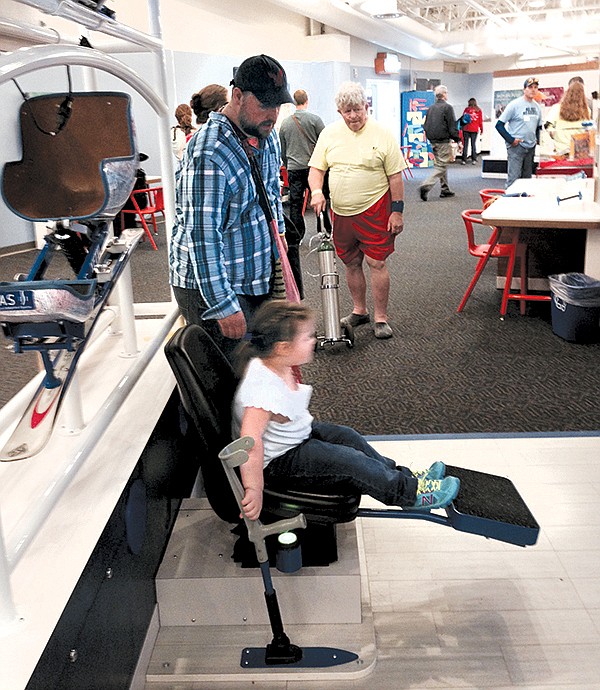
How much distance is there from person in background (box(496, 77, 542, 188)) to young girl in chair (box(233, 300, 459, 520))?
751 centimetres

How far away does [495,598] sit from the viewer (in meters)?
2.32

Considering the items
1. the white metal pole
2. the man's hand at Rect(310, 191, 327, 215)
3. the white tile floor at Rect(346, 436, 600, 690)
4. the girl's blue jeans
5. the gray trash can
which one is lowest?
the white tile floor at Rect(346, 436, 600, 690)

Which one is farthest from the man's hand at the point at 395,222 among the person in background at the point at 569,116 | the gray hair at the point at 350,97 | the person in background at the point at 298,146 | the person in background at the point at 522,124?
the person in background at the point at 522,124

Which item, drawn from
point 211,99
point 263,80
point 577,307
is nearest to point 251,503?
point 263,80

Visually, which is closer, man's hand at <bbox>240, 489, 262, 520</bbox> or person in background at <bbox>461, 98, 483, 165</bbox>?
man's hand at <bbox>240, 489, 262, 520</bbox>

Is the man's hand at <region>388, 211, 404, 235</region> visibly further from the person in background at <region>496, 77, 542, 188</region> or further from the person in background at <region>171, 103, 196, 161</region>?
the person in background at <region>496, 77, 542, 188</region>

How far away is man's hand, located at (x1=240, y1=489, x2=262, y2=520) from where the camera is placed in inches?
74.3

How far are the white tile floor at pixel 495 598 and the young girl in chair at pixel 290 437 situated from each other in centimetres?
37

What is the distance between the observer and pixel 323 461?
2074 millimetres

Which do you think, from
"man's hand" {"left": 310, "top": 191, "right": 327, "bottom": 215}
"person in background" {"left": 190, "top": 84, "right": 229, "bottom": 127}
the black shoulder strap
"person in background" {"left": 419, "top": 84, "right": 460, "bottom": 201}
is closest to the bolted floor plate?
the black shoulder strap

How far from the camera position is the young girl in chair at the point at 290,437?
6.48 ft

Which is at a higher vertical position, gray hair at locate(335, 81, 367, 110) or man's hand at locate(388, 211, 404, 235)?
gray hair at locate(335, 81, 367, 110)

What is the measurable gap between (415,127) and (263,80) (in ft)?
58.0

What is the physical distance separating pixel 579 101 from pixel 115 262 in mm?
6515
